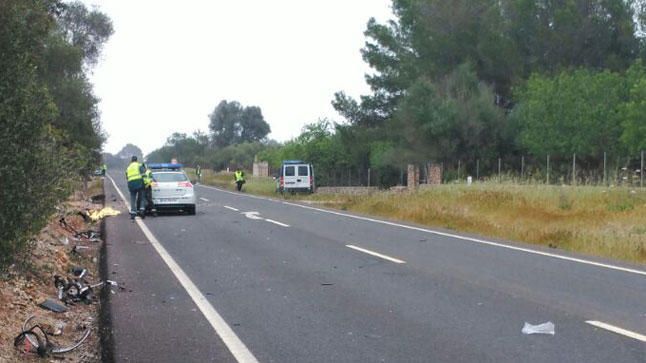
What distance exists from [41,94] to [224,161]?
121 metres

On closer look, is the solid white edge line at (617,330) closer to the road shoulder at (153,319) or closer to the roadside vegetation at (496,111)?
the road shoulder at (153,319)

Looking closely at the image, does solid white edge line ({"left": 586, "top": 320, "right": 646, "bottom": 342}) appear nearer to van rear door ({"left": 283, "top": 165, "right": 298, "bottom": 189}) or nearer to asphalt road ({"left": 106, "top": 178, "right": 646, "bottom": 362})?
asphalt road ({"left": 106, "top": 178, "right": 646, "bottom": 362})


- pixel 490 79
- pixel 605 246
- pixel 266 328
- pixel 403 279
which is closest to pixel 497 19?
pixel 490 79

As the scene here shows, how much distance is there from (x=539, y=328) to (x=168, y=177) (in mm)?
19306

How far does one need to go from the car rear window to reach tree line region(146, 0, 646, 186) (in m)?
22.6

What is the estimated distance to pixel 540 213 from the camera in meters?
21.8

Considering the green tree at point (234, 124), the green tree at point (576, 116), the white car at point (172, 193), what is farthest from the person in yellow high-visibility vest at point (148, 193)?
the green tree at point (234, 124)

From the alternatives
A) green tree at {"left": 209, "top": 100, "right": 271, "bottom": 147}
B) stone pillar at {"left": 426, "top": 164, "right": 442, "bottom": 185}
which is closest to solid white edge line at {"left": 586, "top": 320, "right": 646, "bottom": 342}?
stone pillar at {"left": 426, "top": 164, "right": 442, "bottom": 185}

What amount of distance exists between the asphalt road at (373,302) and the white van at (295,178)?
27.4 metres

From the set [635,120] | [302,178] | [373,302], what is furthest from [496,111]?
[373,302]

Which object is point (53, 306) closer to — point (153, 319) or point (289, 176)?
point (153, 319)

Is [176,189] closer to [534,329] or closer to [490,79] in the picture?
[534,329]

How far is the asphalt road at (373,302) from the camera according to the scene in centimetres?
677

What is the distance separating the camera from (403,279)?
35.2 feet
